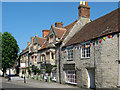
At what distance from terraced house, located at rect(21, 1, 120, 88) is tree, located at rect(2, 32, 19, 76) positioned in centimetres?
952

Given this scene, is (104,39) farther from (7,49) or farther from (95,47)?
(7,49)

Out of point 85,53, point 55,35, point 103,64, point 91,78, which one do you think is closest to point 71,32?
point 55,35

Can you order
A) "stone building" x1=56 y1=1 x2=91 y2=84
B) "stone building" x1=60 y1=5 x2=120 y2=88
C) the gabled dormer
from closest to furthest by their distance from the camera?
"stone building" x1=60 y1=5 x2=120 y2=88
"stone building" x1=56 y1=1 x2=91 y2=84
the gabled dormer

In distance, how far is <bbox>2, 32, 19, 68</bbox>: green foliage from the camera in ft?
129

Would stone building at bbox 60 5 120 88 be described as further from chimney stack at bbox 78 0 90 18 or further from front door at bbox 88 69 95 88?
chimney stack at bbox 78 0 90 18

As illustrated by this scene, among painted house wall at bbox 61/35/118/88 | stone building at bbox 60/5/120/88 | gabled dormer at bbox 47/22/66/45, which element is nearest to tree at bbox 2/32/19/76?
gabled dormer at bbox 47/22/66/45

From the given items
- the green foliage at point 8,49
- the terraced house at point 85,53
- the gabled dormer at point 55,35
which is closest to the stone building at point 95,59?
the terraced house at point 85,53

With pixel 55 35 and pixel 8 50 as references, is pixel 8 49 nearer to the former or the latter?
pixel 8 50

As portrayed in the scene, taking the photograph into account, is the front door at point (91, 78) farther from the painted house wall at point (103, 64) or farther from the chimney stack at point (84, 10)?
the chimney stack at point (84, 10)

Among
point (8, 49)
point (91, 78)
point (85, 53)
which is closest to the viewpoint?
point (91, 78)

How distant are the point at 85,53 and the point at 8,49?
80.9 ft

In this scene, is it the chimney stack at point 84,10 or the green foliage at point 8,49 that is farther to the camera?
the green foliage at point 8,49

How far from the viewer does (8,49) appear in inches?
1565

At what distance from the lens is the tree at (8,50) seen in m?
39.3
